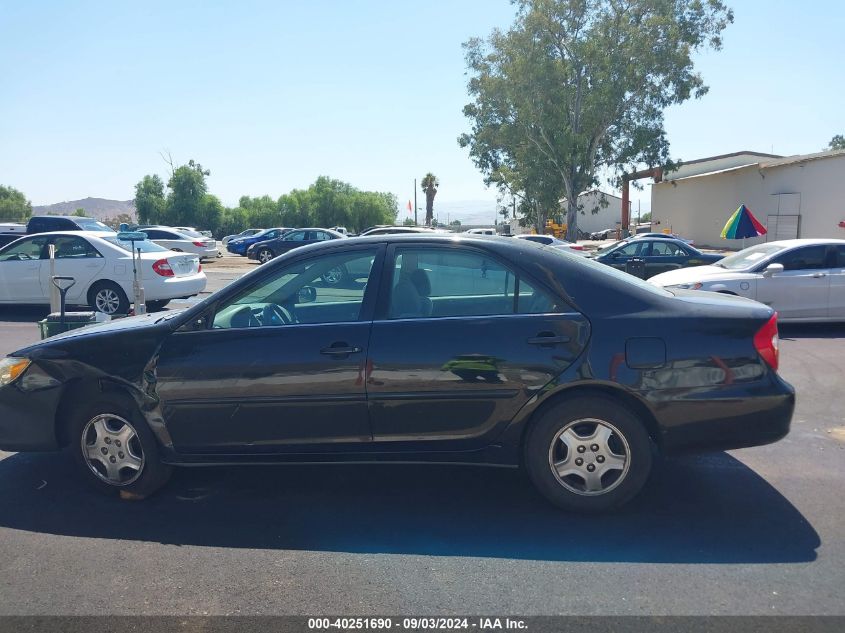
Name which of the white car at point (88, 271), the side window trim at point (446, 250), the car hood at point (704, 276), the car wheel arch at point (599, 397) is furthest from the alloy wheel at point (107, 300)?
the car wheel arch at point (599, 397)

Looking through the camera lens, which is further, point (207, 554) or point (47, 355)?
point (47, 355)

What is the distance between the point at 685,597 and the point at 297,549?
197 cm

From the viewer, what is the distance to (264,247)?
31406 mm

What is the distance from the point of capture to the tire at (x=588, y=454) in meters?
4.23

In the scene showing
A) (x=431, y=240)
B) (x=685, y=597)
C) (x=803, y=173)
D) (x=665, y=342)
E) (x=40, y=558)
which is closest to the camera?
(x=685, y=597)

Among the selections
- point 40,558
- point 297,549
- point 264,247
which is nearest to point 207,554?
point 297,549

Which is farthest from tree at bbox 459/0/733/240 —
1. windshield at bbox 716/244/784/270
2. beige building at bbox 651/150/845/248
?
windshield at bbox 716/244/784/270

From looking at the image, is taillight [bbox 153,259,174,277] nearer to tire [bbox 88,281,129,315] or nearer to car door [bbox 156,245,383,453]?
tire [bbox 88,281,129,315]

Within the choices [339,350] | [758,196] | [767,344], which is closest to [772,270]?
[767,344]

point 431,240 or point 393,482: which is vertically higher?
point 431,240

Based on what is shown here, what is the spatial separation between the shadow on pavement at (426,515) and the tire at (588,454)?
15 centimetres

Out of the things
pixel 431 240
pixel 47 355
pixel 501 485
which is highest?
pixel 431 240

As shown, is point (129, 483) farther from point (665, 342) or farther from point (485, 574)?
point (665, 342)

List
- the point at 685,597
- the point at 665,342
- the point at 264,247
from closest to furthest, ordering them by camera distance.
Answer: the point at 685,597 → the point at 665,342 → the point at 264,247
